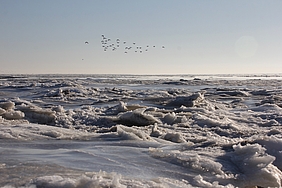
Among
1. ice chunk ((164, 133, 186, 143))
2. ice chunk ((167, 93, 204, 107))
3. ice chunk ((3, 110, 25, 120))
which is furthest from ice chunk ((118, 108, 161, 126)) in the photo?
ice chunk ((167, 93, 204, 107))

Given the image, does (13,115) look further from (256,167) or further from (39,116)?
(256,167)

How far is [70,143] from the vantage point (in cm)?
418

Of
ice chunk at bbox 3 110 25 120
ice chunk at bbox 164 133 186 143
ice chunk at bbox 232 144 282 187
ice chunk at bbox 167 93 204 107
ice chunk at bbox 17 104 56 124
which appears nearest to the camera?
ice chunk at bbox 232 144 282 187

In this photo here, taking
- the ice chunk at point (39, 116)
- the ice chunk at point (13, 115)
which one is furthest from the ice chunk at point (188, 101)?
the ice chunk at point (13, 115)

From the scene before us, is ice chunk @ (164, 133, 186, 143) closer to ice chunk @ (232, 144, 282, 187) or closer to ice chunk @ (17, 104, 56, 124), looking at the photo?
ice chunk @ (232, 144, 282, 187)

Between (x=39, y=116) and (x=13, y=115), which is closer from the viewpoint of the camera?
(x=13, y=115)

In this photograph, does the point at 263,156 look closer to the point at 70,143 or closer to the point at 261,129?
the point at 70,143

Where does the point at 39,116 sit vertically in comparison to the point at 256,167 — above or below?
below

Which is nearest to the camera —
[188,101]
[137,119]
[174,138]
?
[174,138]

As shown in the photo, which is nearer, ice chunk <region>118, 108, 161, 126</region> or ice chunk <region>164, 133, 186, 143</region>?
ice chunk <region>164, 133, 186, 143</region>

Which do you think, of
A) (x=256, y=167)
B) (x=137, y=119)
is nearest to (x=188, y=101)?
(x=137, y=119)

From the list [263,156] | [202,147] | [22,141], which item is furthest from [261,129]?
[22,141]

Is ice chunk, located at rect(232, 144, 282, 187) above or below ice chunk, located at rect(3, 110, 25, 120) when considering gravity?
above

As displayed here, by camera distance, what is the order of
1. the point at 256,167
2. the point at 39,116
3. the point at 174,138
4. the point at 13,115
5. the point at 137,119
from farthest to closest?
1. the point at 39,116
2. the point at 137,119
3. the point at 13,115
4. the point at 174,138
5. the point at 256,167
